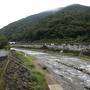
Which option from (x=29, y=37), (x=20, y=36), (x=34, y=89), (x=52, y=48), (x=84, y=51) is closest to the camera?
(x=34, y=89)

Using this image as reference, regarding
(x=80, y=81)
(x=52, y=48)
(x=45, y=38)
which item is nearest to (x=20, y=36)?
(x=45, y=38)

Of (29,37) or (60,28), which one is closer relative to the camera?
(60,28)

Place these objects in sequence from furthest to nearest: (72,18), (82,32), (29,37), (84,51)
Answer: (29,37) → (72,18) → (82,32) → (84,51)

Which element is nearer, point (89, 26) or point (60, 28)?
point (89, 26)

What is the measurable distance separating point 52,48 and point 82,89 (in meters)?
68.3

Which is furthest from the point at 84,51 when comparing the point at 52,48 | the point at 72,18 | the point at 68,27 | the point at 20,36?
the point at 20,36

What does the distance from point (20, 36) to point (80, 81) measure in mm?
147449

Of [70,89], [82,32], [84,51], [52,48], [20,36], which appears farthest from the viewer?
[20,36]

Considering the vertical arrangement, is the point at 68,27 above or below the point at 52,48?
above

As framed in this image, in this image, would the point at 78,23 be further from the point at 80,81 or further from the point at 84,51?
the point at 80,81

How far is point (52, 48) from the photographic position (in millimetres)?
92688

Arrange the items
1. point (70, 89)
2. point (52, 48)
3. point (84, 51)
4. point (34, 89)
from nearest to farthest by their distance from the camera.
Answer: point (34, 89)
point (70, 89)
point (84, 51)
point (52, 48)

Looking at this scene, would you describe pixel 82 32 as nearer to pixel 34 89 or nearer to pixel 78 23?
pixel 78 23

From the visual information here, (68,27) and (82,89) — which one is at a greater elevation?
(68,27)
